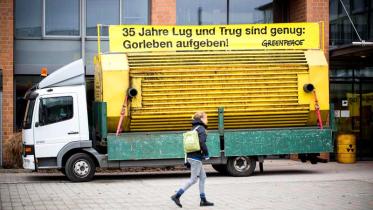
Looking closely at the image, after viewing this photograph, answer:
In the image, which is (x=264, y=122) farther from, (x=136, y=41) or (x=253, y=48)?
(x=136, y=41)

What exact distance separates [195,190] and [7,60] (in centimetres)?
859

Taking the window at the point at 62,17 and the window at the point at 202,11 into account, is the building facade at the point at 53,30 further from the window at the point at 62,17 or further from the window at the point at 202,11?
the window at the point at 202,11

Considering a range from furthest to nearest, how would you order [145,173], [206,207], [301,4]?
1. [301,4]
2. [145,173]
3. [206,207]

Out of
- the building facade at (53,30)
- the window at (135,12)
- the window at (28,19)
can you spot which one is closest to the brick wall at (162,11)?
the building facade at (53,30)

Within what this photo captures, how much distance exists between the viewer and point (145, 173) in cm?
1864

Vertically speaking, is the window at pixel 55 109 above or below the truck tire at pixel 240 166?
above

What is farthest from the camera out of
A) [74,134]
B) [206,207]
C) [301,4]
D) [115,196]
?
[301,4]

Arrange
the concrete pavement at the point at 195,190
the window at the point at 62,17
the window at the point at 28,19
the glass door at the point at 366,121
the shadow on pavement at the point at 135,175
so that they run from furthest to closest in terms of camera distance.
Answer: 1. the glass door at the point at 366,121
2. the window at the point at 62,17
3. the window at the point at 28,19
4. the shadow on pavement at the point at 135,175
5. the concrete pavement at the point at 195,190

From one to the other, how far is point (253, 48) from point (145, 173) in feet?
15.2

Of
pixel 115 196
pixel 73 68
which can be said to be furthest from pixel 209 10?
pixel 115 196

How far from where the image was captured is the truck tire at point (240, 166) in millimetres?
16969

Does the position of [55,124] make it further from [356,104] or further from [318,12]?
[356,104]

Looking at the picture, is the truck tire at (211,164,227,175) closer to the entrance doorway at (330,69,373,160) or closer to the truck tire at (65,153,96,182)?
the truck tire at (65,153,96,182)

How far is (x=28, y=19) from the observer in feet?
67.6
